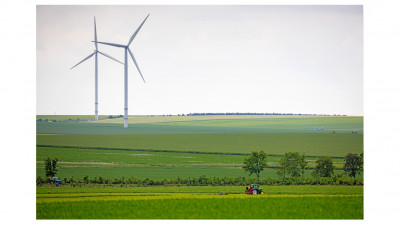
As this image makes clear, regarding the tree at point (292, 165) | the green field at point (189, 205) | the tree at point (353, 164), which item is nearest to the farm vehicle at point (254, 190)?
the green field at point (189, 205)

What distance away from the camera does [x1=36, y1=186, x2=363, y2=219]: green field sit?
39.8 ft

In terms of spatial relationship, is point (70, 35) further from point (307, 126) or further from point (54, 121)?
point (307, 126)

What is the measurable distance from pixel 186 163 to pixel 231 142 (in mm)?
4297

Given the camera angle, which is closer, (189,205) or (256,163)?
(189,205)

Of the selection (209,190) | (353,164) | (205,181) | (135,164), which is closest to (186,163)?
(135,164)

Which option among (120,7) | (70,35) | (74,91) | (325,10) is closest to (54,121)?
(74,91)

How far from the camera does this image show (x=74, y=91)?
17.6 m

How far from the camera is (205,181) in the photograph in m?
17.0

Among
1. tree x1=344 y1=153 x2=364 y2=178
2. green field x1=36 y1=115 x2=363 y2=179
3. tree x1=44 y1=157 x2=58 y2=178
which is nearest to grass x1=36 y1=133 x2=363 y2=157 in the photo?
green field x1=36 y1=115 x2=363 y2=179

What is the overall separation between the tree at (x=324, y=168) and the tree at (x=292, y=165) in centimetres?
50

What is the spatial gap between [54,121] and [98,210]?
8212 millimetres

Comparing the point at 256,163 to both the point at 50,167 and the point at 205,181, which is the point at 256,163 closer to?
the point at 205,181

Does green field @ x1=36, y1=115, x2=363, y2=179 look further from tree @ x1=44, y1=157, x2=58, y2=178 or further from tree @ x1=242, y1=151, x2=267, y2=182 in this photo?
tree @ x1=242, y1=151, x2=267, y2=182

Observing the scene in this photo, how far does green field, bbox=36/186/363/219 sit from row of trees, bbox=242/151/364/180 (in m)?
1.81
